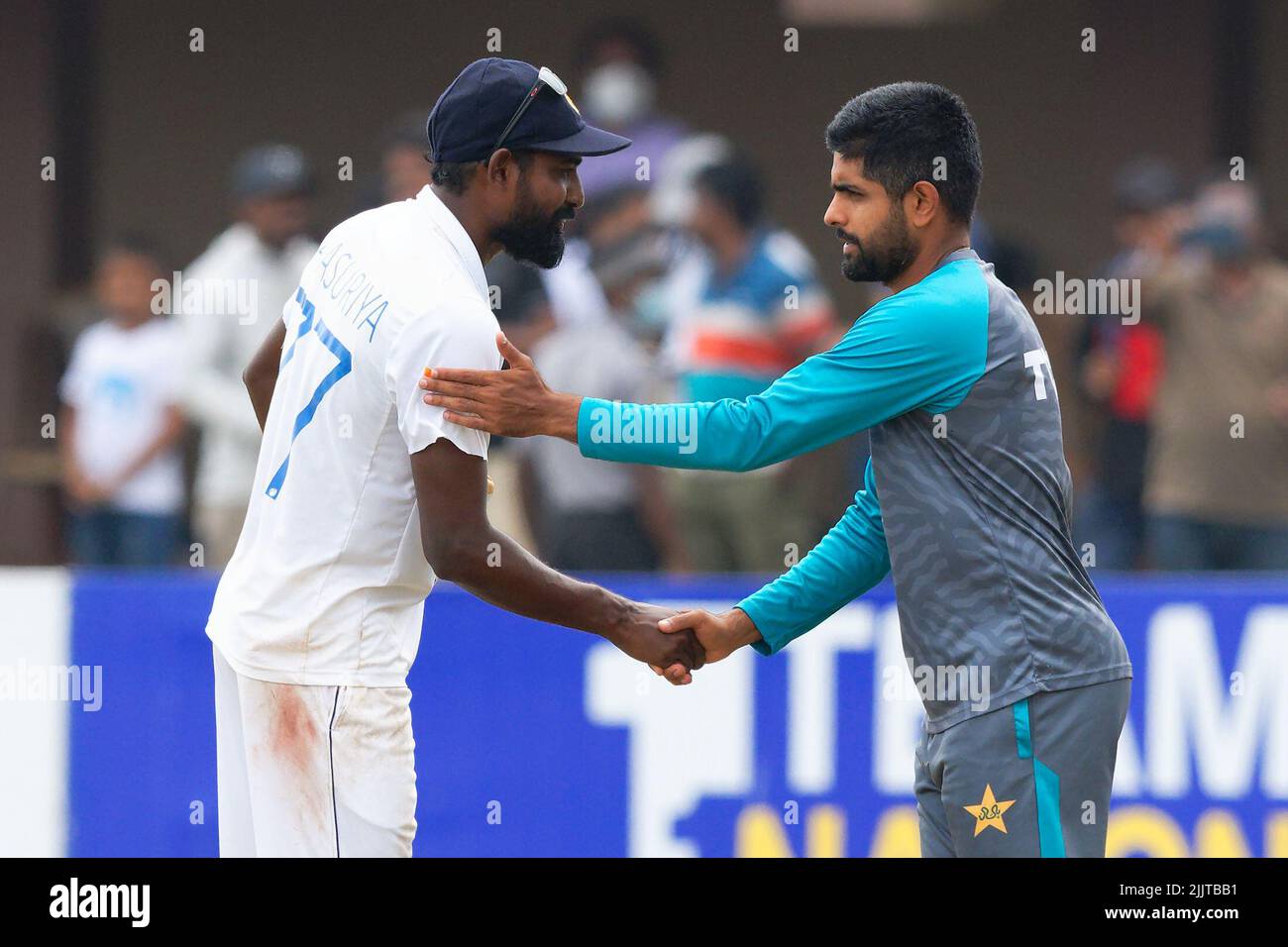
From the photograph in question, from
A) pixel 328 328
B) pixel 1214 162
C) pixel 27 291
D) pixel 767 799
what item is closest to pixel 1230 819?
pixel 767 799

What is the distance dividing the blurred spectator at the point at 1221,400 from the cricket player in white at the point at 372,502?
173 inches

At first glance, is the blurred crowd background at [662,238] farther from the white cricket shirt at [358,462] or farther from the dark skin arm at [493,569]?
the white cricket shirt at [358,462]

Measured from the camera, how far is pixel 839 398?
366cm

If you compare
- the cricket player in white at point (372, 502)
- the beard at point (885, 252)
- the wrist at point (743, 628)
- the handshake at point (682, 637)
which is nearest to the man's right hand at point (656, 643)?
the handshake at point (682, 637)

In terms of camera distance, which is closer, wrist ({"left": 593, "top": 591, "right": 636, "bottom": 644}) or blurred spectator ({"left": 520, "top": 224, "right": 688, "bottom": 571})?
wrist ({"left": 593, "top": 591, "right": 636, "bottom": 644})

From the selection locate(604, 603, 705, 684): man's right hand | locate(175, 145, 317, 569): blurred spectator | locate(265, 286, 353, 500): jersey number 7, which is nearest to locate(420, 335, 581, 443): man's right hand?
locate(265, 286, 353, 500): jersey number 7

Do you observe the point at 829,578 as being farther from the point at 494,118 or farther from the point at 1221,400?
the point at 1221,400

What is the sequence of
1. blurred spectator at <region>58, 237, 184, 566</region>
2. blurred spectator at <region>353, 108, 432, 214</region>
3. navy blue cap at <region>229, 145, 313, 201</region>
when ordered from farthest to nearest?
blurred spectator at <region>58, 237, 184, 566</region>, navy blue cap at <region>229, 145, 313, 201</region>, blurred spectator at <region>353, 108, 432, 214</region>

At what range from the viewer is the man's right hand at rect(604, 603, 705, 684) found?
4.11 m

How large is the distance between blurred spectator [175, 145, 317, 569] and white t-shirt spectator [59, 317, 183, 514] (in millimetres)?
365

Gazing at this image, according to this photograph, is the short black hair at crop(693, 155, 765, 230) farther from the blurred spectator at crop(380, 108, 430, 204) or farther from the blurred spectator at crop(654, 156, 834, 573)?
the blurred spectator at crop(380, 108, 430, 204)

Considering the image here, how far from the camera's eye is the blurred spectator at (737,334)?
23.6 ft

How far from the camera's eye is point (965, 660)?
3572mm

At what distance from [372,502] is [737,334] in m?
3.75
